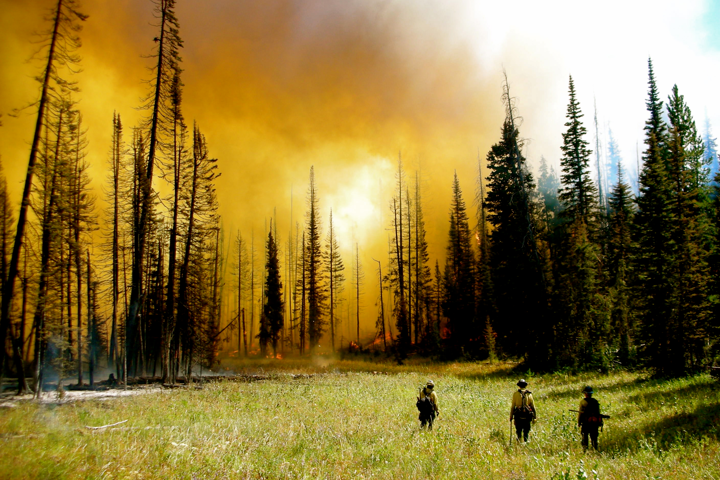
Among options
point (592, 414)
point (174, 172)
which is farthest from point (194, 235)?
point (592, 414)

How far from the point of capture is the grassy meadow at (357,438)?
23.0 ft

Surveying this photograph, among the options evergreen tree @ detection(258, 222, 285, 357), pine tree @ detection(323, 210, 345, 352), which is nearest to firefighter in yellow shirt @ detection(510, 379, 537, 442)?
pine tree @ detection(323, 210, 345, 352)

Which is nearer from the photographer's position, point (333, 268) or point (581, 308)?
point (581, 308)

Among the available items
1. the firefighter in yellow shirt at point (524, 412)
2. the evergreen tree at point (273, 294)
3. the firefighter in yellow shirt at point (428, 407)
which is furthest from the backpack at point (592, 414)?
the evergreen tree at point (273, 294)

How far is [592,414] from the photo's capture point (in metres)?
8.93

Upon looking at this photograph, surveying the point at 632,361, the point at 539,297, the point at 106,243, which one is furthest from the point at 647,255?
the point at 106,243

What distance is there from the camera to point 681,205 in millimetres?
19422

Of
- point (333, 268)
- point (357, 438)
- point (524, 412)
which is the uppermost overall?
point (333, 268)

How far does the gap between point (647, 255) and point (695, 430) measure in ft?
42.4

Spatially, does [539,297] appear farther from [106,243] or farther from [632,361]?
[106,243]

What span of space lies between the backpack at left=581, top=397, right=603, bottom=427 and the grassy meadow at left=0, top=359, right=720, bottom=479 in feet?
2.14

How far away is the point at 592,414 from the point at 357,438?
19.8 feet

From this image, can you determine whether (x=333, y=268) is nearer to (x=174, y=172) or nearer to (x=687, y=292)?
(x=174, y=172)

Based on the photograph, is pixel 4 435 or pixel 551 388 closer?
pixel 4 435
